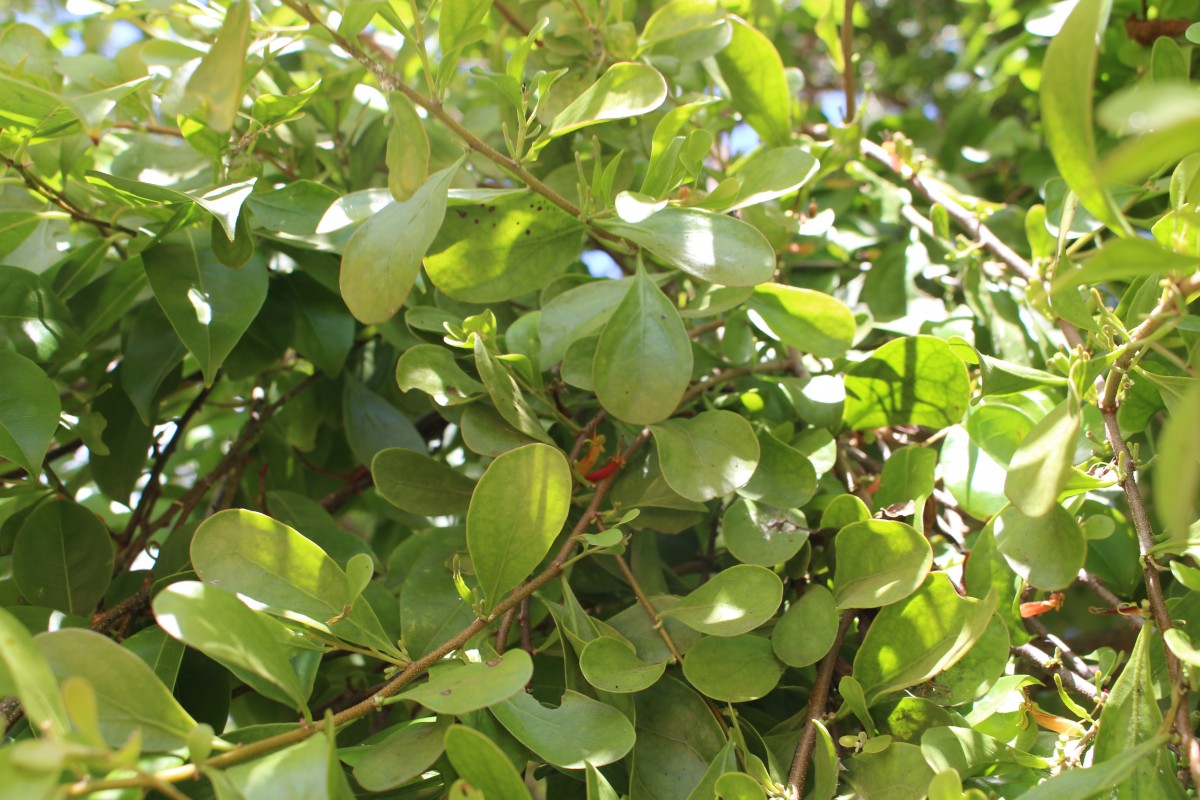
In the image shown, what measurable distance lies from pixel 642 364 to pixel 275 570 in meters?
0.24

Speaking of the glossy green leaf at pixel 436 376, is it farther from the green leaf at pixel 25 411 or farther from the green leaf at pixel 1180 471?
the green leaf at pixel 1180 471

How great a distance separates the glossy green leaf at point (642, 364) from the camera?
0.54 m

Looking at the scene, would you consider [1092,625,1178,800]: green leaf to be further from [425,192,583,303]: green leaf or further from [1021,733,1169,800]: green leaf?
[425,192,583,303]: green leaf

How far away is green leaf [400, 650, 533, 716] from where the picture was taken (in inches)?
15.8

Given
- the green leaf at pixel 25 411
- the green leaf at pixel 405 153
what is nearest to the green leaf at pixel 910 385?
the green leaf at pixel 405 153

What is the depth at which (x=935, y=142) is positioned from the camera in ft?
3.56

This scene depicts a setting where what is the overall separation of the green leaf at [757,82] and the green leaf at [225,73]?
43 centimetres

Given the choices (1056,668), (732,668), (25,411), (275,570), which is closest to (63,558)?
(25,411)

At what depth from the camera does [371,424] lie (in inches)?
30.1

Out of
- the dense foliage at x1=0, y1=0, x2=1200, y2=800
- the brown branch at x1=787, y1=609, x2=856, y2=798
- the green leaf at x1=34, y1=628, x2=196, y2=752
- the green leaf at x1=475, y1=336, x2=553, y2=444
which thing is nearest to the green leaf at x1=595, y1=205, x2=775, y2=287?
the dense foliage at x1=0, y1=0, x2=1200, y2=800

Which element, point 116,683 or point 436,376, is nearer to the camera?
point 116,683

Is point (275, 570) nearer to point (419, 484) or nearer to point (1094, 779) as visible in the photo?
point (419, 484)

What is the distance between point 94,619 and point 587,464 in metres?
0.34

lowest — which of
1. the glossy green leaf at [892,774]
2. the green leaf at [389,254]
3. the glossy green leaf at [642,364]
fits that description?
the glossy green leaf at [892,774]
